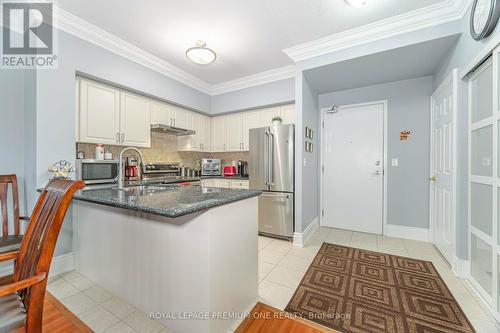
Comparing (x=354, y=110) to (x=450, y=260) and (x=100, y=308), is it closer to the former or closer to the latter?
(x=450, y=260)

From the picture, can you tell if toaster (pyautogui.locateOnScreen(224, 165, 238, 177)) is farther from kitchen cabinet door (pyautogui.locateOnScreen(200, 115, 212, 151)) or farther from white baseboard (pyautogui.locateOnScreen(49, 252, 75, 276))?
white baseboard (pyautogui.locateOnScreen(49, 252, 75, 276))

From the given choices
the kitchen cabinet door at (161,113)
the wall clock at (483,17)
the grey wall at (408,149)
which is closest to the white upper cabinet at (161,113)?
the kitchen cabinet door at (161,113)

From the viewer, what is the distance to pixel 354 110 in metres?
3.61

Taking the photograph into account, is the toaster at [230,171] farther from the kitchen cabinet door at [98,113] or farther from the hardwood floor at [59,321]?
the hardwood floor at [59,321]

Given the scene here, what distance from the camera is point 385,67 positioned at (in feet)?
9.18

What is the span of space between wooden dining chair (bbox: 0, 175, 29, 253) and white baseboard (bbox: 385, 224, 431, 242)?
4504mm

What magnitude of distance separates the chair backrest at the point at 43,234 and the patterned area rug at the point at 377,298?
155cm

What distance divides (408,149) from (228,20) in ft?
10.4

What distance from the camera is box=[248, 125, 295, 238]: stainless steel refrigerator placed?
10.0 ft

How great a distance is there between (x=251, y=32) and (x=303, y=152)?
1.67 m

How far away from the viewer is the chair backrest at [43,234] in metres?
0.86

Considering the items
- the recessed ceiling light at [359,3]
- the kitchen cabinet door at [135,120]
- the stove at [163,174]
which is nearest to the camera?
the recessed ceiling light at [359,3]

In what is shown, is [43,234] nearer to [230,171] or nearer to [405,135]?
[230,171]

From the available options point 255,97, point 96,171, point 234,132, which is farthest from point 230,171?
point 96,171
